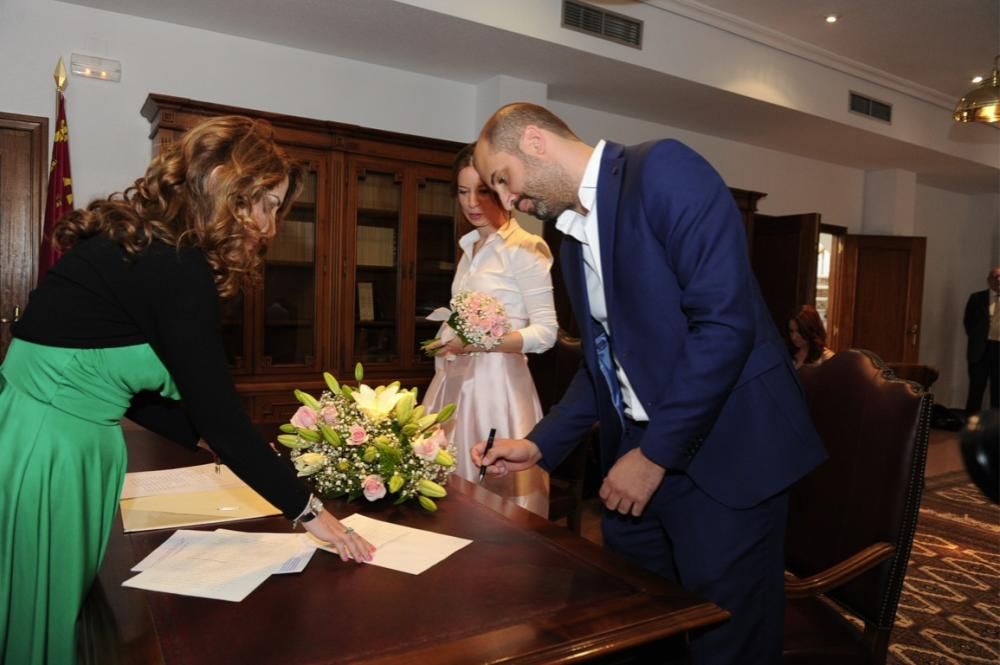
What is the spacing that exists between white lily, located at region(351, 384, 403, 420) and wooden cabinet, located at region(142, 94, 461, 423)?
259cm

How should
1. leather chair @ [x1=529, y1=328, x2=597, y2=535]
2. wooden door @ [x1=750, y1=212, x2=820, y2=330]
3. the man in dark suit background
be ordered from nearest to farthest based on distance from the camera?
leather chair @ [x1=529, y1=328, x2=597, y2=535], wooden door @ [x1=750, y1=212, x2=820, y2=330], the man in dark suit background

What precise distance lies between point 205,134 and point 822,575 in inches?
58.7

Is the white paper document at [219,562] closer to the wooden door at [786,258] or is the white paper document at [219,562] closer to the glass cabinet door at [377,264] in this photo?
the glass cabinet door at [377,264]

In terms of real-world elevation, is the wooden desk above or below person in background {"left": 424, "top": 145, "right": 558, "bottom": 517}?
below

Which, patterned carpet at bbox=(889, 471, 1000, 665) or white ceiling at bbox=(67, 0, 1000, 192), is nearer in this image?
patterned carpet at bbox=(889, 471, 1000, 665)

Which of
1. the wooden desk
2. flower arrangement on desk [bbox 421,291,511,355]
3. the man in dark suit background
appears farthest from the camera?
the man in dark suit background

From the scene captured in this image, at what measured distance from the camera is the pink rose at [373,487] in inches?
62.6

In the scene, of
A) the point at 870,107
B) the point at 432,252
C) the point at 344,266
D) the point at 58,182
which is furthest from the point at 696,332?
the point at 870,107

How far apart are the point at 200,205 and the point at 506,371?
61.2 inches

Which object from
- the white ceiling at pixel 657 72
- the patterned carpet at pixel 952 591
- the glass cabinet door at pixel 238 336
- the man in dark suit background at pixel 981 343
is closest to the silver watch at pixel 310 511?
the patterned carpet at pixel 952 591

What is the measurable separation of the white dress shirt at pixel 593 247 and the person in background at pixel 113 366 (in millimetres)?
619

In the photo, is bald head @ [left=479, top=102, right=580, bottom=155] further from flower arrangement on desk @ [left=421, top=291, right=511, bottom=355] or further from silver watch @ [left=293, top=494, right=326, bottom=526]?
flower arrangement on desk @ [left=421, top=291, right=511, bottom=355]

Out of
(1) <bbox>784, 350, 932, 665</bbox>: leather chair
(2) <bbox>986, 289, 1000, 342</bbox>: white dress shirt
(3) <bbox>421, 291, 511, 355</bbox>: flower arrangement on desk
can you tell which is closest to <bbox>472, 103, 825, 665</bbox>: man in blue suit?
(1) <bbox>784, 350, 932, 665</bbox>: leather chair

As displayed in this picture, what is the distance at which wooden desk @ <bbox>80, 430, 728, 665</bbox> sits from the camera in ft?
3.12
